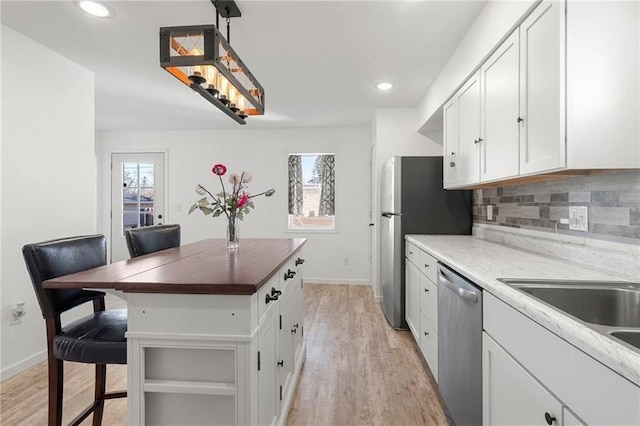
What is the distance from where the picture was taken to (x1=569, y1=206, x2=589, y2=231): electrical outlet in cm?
158

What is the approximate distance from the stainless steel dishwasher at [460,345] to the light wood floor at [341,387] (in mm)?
299

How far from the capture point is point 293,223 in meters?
5.37

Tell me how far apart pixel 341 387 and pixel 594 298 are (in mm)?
1558

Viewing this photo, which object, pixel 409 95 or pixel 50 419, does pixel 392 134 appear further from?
pixel 50 419

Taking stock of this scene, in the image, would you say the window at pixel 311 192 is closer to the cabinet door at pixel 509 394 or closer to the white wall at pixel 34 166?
the white wall at pixel 34 166

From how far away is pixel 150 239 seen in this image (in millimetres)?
2381

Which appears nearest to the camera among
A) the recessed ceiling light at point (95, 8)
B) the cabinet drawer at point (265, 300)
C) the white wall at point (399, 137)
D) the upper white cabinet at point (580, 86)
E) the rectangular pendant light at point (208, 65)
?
the upper white cabinet at point (580, 86)

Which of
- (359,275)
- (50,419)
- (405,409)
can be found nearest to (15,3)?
(50,419)

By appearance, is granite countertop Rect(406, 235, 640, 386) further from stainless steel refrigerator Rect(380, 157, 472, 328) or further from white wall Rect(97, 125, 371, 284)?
white wall Rect(97, 125, 371, 284)

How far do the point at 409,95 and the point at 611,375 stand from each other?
337cm

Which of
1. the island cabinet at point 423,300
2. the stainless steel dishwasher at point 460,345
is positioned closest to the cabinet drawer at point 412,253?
the island cabinet at point 423,300

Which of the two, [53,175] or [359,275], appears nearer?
[53,175]

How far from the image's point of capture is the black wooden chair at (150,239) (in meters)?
2.20

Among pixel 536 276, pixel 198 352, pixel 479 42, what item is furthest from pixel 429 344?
pixel 479 42
